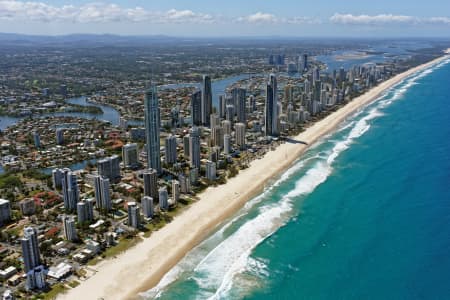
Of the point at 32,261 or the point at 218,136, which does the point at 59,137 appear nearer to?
the point at 218,136

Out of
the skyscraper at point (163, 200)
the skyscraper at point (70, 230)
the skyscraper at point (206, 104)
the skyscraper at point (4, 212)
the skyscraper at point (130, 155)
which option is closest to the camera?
the skyscraper at point (70, 230)

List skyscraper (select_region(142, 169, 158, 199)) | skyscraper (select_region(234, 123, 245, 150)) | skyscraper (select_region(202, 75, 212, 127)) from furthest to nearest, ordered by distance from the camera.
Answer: skyscraper (select_region(202, 75, 212, 127))
skyscraper (select_region(234, 123, 245, 150))
skyscraper (select_region(142, 169, 158, 199))

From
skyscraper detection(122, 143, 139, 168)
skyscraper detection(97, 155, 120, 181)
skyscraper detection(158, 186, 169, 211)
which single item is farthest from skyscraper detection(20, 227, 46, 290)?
skyscraper detection(122, 143, 139, 168)

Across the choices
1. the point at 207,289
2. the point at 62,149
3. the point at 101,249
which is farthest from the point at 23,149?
the point at 207,289

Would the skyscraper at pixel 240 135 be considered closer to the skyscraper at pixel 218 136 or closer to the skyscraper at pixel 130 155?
the skyscraper at pixel 218 136

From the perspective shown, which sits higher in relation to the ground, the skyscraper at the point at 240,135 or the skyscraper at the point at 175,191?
the skyscraper at the point at 240,135

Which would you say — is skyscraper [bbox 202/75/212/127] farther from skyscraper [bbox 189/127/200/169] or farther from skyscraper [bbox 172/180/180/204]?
skyscraper [bbox 172/180/180/204]

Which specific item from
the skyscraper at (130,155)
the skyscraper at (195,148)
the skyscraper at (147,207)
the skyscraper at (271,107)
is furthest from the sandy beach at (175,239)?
the skyscraper at (130,155)
